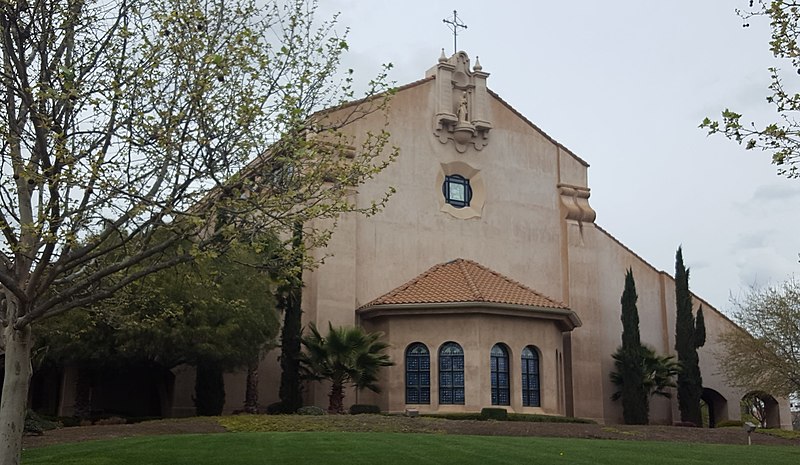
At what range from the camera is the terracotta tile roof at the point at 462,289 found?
33.6m

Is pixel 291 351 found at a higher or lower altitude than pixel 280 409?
higher

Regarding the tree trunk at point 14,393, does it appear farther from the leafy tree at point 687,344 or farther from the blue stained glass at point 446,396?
the leafy tree at point 687,344

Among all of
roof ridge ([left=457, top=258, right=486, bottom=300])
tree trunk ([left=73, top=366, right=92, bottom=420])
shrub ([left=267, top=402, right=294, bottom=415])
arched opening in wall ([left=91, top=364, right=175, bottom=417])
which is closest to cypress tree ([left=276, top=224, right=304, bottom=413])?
shrub ([left=267, top=402, right=294, bottom=415])

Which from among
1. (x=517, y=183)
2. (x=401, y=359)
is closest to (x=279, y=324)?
(x=401, y=359)

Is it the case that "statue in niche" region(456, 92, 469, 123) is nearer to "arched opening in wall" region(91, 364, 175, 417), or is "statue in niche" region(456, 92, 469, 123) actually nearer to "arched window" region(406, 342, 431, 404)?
"arched window" region(406, 342, 431, 404)

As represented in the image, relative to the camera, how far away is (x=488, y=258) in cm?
3856

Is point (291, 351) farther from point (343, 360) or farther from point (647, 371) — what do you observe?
point (647, 371)

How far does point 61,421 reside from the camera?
30.8 m

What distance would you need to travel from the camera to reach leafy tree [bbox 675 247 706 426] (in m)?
39.4

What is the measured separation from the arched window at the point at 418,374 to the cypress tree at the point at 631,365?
9795 millimetres

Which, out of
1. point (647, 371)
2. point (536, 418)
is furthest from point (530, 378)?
point (647, 371)

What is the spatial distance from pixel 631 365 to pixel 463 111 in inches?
493

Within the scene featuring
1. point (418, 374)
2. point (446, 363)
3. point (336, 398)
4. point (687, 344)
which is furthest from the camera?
point (687, 344)

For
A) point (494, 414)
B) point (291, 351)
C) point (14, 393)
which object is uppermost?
point (291, 351)
